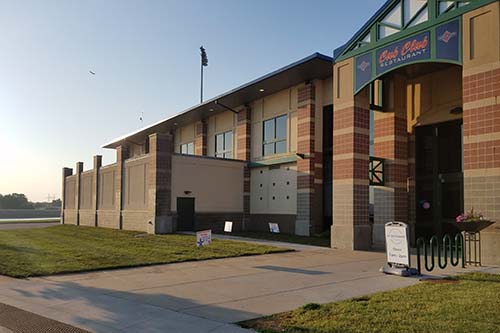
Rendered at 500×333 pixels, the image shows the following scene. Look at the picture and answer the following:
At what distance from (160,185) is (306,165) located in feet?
28.0

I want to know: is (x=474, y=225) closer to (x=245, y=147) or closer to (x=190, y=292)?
(x=190, y=292)

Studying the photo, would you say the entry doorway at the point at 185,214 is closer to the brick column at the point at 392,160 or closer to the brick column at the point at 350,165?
the brick column at the point at 350,165

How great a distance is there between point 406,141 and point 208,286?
1408cm

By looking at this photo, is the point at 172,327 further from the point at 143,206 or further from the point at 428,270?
the point at 143,206

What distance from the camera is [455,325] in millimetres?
6703

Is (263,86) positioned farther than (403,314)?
Yes

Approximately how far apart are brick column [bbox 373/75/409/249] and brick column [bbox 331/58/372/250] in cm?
188

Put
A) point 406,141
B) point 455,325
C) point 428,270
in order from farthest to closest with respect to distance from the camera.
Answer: point 406,141
point 428,270
point 455,325

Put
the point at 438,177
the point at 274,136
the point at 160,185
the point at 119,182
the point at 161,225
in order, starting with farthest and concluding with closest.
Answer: the point at 119,182
the point at 274,136
the point at 160,185
the point at 161,225
the point at 438,177

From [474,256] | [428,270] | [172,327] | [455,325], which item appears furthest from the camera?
[474,256]

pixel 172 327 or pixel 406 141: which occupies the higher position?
pixel 406 141

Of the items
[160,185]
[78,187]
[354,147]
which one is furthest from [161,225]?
[78,187]

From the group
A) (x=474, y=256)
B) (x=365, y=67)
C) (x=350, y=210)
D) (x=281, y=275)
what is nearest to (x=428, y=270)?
(x=474, y=256)

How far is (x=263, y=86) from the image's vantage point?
29.2 m
